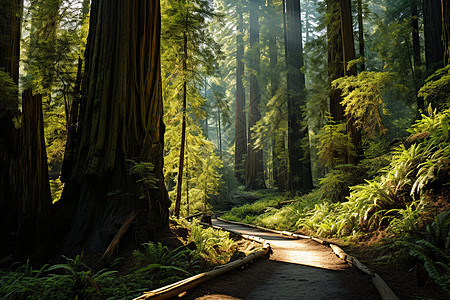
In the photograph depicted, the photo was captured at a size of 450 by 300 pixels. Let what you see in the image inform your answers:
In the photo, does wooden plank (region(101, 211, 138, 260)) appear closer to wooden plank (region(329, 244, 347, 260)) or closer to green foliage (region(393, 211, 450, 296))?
wooden plank (region(329, 244, 347, 260))

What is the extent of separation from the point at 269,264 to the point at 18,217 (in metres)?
4.97

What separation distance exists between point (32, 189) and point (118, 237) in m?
2.02

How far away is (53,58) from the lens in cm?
784

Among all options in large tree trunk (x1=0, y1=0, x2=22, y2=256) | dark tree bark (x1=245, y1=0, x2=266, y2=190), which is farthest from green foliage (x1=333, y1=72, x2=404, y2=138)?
dark tree bark (x1=245, y1=0, x2=266, y2=190)

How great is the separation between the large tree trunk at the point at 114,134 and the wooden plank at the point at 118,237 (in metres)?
0.15

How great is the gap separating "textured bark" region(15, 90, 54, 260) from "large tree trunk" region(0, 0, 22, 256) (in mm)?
479

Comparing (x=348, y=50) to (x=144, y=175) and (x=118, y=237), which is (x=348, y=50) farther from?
(x=118, y=237)

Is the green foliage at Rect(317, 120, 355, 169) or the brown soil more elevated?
the green foliage at Rect(317, 120, 355, 169)

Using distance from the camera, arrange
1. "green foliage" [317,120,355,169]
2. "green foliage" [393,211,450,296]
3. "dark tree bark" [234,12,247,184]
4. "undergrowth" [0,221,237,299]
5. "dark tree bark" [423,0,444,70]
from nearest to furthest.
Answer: "undergrowth" [0,221,237,299]
"green foliage" [393,211,450,296]
"green foliage" [317,120,355,169]
"dark tree bark" [423,0,444,70]
"dark tree bark" [234,12,247,184]

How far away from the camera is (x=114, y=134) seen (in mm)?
6008

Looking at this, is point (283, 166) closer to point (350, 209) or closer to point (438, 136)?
point (350, 209)

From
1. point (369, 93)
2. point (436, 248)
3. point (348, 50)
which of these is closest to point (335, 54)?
point (348, 50)

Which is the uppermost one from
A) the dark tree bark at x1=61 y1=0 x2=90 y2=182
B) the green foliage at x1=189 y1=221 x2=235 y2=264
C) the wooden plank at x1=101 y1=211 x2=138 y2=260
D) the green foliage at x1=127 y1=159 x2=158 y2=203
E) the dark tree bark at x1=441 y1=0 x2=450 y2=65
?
the dark tree bark at x1=441 y1=0 x2=450 y2=65

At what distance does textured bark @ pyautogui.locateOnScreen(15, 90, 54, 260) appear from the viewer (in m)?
5.51
